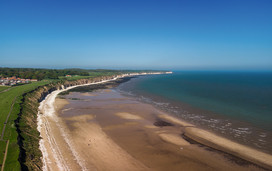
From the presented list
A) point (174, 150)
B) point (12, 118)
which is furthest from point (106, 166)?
point (12, 118)

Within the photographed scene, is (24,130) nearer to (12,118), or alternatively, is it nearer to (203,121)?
(12,118)

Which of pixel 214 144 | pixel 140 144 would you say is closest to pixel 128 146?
pixel 140 144

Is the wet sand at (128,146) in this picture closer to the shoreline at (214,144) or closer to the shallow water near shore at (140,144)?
the shallow water near shore at (140,144)

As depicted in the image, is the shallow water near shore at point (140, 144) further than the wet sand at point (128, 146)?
Yes

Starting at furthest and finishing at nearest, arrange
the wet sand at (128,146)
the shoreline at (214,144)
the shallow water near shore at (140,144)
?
the shoreline at (214,144) → the shallow water near shore at (140,144) → the wet sand at (128,146)

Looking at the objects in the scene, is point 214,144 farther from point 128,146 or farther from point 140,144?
point 128,146

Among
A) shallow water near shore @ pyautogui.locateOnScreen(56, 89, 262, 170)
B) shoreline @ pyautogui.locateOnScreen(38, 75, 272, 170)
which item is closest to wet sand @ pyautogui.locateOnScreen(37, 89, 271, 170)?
shallow water near shore @ pyautogui.locateOnScreen(56, 89, 262, 170)

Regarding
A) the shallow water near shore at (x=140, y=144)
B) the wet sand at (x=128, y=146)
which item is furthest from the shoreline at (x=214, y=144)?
the shallow water near shore at (x=140, y=144)

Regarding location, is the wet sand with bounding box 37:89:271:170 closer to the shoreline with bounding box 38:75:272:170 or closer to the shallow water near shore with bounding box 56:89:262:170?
the shallow water near shore with bounding box 56:89:262:170

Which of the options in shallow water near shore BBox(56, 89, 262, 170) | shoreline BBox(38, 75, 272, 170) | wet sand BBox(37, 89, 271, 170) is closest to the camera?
wet sand BBox(37, 89, 271, 170)
